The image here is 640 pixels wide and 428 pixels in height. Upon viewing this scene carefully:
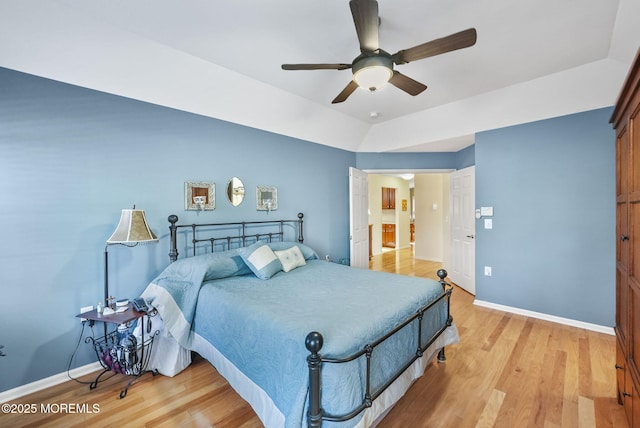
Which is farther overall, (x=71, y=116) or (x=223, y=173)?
A: (x=223, y=173)

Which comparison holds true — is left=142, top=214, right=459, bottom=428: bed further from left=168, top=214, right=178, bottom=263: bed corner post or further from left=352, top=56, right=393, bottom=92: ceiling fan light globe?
left=352, top=56, right=393, bottom=92: ceiling fan light globe

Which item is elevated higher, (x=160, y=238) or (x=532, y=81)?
(x=532, y=81)

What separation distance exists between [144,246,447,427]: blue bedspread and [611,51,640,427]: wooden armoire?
1123 mm

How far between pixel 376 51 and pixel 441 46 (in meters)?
0.44

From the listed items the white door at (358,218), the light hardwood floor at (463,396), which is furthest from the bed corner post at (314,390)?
the white door at (358,218)

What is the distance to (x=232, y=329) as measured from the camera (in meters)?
2.04

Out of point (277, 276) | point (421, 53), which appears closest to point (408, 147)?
point (421, 53)

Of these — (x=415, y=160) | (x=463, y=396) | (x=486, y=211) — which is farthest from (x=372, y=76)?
(x=415, y=160)

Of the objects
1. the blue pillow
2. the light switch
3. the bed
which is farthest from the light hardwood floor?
the light switch

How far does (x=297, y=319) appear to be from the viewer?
5.81 feet

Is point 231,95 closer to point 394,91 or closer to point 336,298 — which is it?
point 394,91

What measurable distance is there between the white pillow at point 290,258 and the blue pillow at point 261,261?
0.10m

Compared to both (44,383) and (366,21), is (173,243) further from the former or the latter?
(366,21)

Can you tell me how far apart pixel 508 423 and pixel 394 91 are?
3.50 metres
